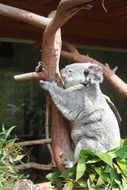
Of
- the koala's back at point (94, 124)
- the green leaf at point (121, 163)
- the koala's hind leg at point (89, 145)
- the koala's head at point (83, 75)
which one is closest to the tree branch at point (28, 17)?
the koala's head at point (83, 75)

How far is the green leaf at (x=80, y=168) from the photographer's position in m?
1.68

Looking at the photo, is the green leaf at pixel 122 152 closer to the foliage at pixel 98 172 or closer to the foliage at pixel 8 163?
the foliage at pixel 98 172

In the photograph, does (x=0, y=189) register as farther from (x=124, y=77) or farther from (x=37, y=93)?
(x=124, y=77)

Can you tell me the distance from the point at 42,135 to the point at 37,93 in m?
0.35

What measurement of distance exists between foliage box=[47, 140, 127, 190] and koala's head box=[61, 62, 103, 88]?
0.27 m

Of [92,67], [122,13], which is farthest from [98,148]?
[122,13]

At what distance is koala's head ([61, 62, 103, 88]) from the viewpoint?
1743mm

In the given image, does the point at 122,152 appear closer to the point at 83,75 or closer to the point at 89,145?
the point at 89,145

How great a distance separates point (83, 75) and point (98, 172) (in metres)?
0.36

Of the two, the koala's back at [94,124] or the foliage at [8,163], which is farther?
the foliage at [8,163]

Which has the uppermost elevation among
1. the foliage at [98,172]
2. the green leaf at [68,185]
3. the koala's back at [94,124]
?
the koala's back at [94,124]

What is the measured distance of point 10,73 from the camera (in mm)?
3803

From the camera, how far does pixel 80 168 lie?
1.69 meters

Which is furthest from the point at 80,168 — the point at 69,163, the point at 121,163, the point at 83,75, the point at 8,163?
the point at 8,163
